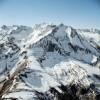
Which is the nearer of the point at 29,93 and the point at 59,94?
the point at 29,93

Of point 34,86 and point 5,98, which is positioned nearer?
point 5,98

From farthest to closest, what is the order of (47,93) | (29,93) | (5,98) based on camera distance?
(47,93)
(29,93)
(5,98)

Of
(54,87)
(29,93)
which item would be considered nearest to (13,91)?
(29,93)

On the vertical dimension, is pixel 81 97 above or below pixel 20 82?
below

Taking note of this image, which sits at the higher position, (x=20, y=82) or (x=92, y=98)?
(x=20, y=82)

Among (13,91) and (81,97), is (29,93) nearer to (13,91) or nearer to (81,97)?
(13,91)

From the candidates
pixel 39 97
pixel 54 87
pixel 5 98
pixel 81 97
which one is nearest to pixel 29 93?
pixel 39 97

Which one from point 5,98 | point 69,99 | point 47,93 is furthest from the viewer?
point 69,99

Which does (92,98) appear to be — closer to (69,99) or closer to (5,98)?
(69,99)

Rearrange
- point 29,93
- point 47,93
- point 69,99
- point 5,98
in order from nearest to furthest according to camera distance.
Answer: point 5,98 → point 29,93 → point 47,93 → point 69,99
